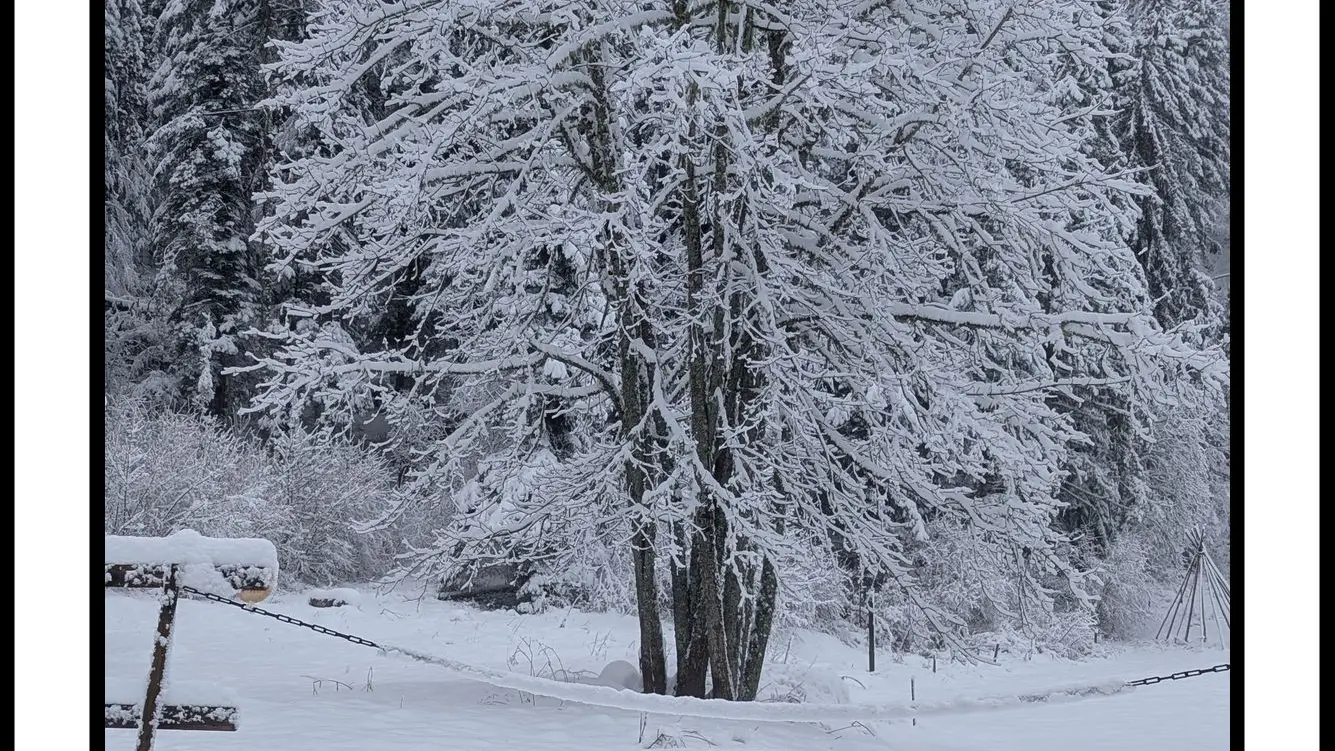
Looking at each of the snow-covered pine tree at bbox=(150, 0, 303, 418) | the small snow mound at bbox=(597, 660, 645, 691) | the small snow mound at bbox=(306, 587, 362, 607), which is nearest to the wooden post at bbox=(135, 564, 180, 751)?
the small snow mound at bbox=(597, 660, 645, 691)

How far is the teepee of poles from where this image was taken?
15.3 meters

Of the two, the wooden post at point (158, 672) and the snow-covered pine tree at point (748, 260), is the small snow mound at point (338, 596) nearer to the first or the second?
the snow-covered pine tree at point (748, 260)

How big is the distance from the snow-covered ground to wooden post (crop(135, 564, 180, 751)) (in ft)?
0.87

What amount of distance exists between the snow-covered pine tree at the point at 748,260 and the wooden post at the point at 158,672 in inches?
101

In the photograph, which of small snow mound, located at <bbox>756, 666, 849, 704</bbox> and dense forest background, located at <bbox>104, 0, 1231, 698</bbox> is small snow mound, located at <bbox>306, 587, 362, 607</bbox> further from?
small snow mound, located at <bbox>756, 666, 849, 704</bbox>

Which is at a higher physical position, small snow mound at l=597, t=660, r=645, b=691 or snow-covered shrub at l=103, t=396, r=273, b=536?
snow-covered shrub at l=103, t=396, r=273, b=536

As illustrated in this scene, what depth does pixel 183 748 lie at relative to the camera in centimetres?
641

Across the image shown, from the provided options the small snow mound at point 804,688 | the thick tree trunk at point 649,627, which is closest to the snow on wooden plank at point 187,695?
the thick tree trunk at point 649,627

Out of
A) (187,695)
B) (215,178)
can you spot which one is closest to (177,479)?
(215,178)

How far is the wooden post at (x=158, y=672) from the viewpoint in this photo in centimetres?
444

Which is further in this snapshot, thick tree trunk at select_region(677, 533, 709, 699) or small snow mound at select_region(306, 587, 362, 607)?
small snow mound at select_region(306, 587, 362, 607)

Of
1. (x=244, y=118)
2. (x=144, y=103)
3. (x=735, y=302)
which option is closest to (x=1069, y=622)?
(x=735, y=302)
